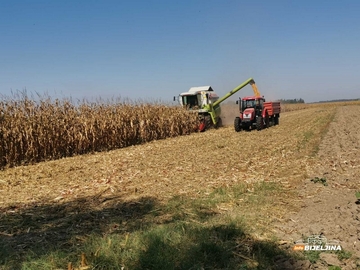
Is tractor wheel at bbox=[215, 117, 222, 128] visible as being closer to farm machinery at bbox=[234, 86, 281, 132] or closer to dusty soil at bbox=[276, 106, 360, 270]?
farm machinery at bbox=[234, 86, 281, 132]

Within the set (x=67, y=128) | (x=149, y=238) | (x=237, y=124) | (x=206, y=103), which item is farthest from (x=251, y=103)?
(x=149, y=238)

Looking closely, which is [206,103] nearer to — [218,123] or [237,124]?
[218,123]

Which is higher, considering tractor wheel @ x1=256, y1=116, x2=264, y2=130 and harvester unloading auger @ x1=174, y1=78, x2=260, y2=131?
harvester unloading auger @ x1=174, y1=78, x2=260, y2=131

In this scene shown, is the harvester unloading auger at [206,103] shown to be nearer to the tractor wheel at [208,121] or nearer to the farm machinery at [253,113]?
the tractor wheel at [208,121]

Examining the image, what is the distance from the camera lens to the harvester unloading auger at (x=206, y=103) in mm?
21375

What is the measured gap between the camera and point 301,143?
11.8 meters

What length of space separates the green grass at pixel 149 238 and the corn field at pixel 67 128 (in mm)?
7208

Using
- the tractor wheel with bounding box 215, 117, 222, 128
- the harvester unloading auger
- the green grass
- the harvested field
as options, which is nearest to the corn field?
the harvested field

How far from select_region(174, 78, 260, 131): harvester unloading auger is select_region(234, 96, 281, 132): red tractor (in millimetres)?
2021

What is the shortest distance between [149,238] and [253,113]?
49.8 feet

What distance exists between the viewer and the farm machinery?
1803cm

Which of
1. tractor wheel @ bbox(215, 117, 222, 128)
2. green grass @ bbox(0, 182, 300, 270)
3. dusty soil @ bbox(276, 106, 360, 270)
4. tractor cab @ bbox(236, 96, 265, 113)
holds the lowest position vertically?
dusty soil @ bbox(276, 106, 360, 270)

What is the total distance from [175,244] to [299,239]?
1.62 meters

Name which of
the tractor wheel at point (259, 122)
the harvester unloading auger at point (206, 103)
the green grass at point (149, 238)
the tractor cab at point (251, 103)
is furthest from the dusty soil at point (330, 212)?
the harvester unloading auger at point (206, 103)
